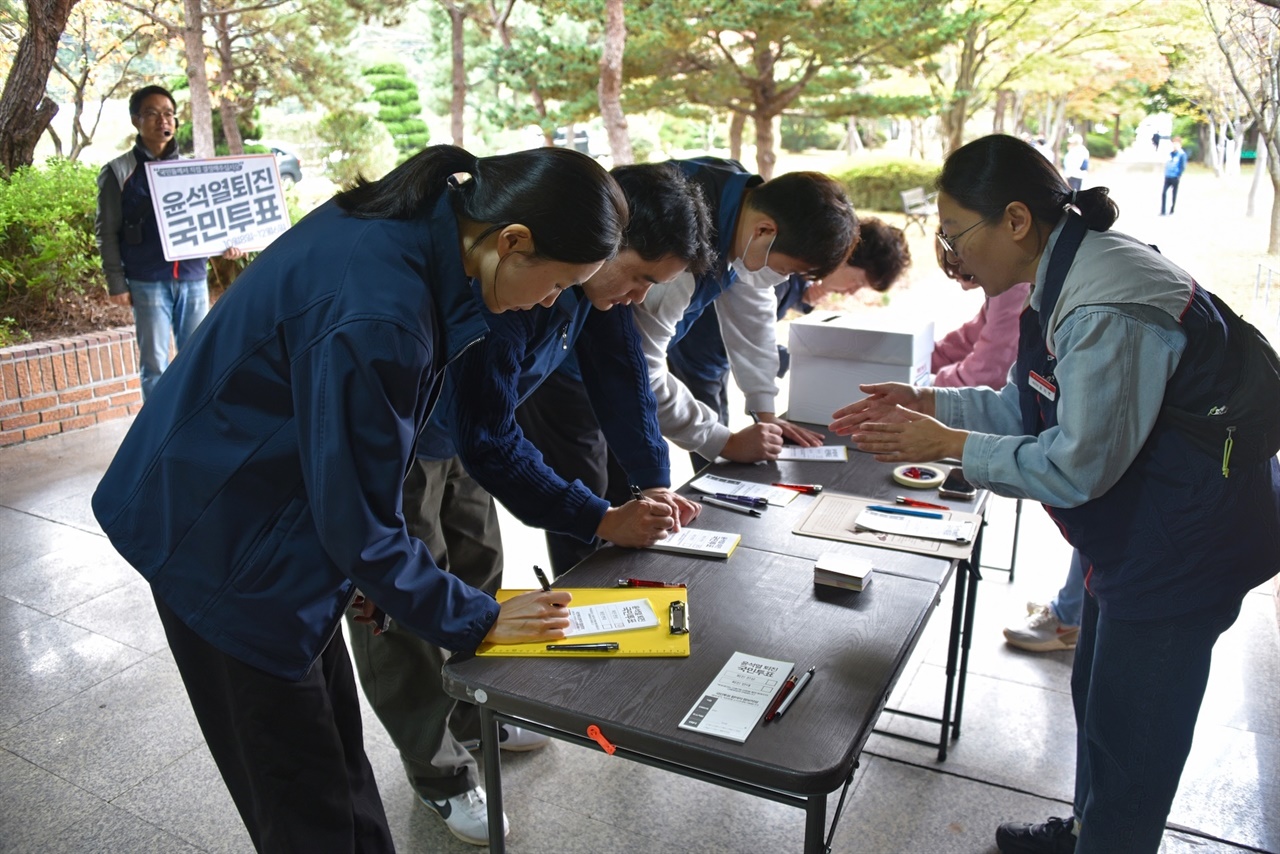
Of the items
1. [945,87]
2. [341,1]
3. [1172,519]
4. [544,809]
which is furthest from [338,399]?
[341,1]

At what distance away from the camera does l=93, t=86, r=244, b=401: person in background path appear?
4.37m

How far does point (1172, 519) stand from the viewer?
1415 mm

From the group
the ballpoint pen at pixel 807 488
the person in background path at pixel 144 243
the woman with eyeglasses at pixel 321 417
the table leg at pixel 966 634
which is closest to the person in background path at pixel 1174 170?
the table leg at pixel 966 634

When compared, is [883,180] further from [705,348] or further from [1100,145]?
[705,348]

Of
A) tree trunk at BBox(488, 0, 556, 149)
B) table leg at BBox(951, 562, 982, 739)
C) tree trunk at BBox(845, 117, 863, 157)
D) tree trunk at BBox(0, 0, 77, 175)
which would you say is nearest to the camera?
table leg at BBox(951, 562, 982, 739)

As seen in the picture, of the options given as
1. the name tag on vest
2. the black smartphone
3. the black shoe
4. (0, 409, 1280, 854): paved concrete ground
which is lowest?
(0, 409, 1280, 854): paved concrete ground

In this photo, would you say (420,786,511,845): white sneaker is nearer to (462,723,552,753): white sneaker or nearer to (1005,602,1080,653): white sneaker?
(462,723,552,753): white sneaker

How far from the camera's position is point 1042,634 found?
9.41 ft

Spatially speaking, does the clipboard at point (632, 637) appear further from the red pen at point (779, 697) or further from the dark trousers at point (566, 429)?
the dark trousers at point (566, 429)

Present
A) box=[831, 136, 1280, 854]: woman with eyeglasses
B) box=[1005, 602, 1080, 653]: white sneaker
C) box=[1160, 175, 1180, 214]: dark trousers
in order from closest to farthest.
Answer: box=[831, 136, 1280, 854]: woman with eyeglasses
box=[1005, 602, 1080, 653]: white sneaker
box=[1160, 175, 1180, 214]: dark trousers

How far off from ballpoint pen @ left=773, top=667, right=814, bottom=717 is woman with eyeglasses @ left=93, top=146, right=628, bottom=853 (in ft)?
1.41

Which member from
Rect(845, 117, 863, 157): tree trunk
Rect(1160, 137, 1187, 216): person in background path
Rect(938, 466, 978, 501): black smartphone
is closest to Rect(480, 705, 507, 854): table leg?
Rect(938, 466, 978, 501): black smartphone

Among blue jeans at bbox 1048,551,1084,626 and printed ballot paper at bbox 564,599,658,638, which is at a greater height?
printed ballot paper at bbox 564,599,658,638

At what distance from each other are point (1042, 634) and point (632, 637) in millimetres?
1858
